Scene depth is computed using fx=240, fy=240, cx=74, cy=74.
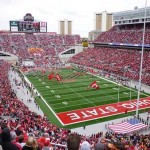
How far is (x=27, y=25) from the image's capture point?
6481cm

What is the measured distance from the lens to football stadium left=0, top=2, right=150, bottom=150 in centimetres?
1195

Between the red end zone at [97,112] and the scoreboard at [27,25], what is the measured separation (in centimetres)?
4605

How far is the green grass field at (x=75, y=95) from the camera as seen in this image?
2341 cm

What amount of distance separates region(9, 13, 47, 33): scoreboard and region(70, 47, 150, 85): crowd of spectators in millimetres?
15115

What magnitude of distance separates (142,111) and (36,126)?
11.9 m

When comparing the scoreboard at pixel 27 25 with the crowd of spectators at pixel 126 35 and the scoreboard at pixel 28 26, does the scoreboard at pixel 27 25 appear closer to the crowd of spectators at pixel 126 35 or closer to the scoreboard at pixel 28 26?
the scoreboard at pixel 28 26

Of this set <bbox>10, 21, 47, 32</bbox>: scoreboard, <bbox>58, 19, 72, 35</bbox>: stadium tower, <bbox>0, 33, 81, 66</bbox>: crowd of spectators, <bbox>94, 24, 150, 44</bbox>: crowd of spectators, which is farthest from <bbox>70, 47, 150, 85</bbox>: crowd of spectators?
<bbox>58, 19, 72, 35</bbox>: stadium tower

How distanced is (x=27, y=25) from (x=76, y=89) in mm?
39204

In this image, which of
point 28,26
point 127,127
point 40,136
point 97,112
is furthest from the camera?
point 28,26

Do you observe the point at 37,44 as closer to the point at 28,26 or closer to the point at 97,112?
the point at 28,26

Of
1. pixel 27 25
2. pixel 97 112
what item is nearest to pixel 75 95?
pixel 97 112

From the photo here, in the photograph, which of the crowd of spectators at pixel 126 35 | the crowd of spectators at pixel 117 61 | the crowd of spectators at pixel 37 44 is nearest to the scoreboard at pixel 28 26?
the crowd of spectators at pixel 37 44

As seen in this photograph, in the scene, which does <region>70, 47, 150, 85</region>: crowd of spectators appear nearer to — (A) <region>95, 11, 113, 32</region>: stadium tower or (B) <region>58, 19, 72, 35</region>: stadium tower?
→ (A) <region>95, 11, 113, 32</region>: stadium tower

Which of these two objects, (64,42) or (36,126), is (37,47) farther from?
(36,126)
